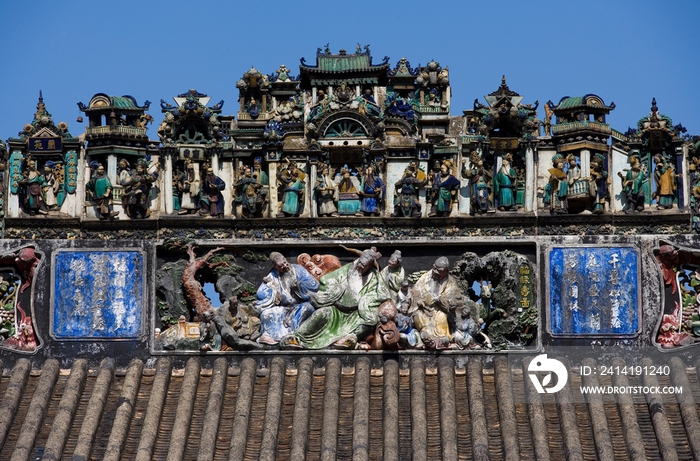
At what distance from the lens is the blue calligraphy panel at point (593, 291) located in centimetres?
2675

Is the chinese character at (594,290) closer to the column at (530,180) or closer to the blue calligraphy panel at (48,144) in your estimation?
the column at (530,180)

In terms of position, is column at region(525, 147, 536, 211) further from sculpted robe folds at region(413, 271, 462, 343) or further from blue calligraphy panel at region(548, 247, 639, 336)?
sculpted robe folds at region(413, 271, 462, 343)

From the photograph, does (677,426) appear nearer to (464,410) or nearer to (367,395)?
(464,410)

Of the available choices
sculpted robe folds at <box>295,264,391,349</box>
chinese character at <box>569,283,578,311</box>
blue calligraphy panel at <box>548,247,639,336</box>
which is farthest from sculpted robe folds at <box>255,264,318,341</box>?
chinese character at <box>569,283,578,311</box>

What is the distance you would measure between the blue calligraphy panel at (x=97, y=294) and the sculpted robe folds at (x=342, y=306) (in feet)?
9.53

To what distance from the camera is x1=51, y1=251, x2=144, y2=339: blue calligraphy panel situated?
26969 mm

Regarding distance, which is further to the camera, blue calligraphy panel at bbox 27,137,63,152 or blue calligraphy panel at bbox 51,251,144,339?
blue calligraphy panel at bbox 27,137,63,152

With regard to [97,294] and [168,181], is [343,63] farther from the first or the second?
[97,294]

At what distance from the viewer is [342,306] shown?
26719mm

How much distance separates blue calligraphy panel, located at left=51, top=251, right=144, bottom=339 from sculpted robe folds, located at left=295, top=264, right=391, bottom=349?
290cm

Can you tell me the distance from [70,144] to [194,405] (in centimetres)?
525

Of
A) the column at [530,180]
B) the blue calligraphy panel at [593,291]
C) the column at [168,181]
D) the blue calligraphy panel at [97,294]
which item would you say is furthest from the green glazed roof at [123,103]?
the blue calligraphy panel at [593,291]

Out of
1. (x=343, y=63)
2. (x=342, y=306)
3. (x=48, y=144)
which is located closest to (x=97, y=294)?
(x=48, y=144)

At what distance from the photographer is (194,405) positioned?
25.6 metres
